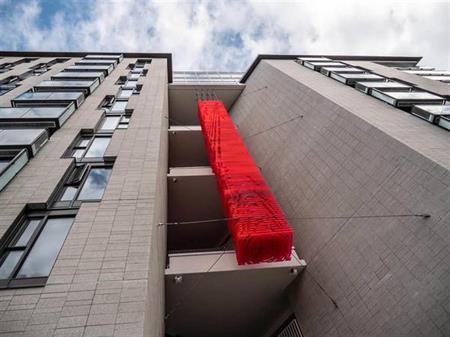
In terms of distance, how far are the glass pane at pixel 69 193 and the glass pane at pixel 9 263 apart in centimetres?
242

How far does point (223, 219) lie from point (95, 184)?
5.41 meters

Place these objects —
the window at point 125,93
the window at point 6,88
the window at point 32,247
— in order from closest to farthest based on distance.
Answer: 1. the window at point 32,247
2. the window at point 125,93
3. the window at point 6,88

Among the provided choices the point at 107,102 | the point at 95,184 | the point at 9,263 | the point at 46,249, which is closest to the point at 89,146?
the point at 95,184

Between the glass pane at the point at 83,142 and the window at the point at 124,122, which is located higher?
the window at the point at 124,122

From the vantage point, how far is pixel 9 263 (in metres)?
7.71

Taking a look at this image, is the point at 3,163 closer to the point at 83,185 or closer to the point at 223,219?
the point at 83,185

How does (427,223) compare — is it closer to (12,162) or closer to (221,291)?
(221,291)

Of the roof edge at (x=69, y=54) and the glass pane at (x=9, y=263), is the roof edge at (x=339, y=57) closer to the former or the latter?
the roof edge at (x=69, y=54)

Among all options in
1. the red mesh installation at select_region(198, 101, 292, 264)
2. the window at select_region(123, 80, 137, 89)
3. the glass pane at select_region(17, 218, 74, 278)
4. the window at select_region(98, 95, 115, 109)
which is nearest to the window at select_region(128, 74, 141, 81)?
the window at select_region(123, 80, 137, 89)

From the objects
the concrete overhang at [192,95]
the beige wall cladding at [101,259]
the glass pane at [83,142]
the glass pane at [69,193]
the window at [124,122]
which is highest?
the concrete overhang at [192,95]

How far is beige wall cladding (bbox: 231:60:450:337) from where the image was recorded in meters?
7.62

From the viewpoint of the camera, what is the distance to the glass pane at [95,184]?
33.3 feet

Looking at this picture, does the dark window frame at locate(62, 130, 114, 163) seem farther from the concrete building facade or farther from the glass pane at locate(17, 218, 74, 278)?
the glass pane at locate(17, 218, 74, 278)

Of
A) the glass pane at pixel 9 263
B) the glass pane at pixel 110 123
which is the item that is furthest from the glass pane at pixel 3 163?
the glass pane at pixel 110 123
